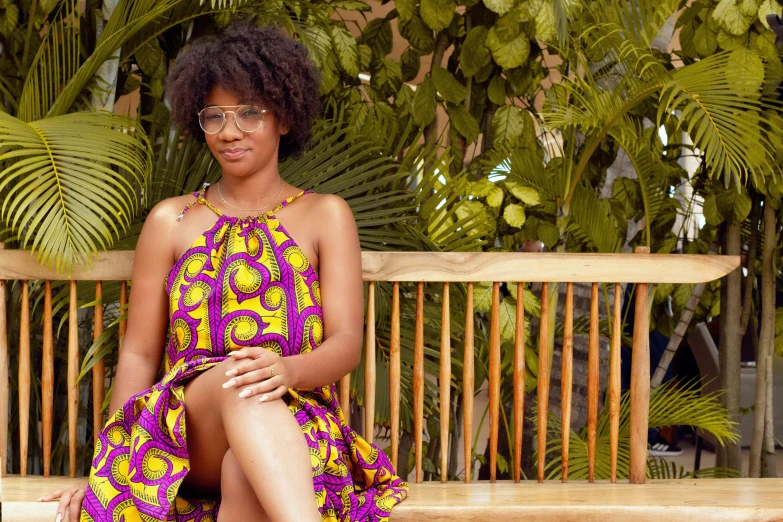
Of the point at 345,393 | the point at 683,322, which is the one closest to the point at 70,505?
the point at 345,393

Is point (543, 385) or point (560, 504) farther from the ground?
point (543, 385)

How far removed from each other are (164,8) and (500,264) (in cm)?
85

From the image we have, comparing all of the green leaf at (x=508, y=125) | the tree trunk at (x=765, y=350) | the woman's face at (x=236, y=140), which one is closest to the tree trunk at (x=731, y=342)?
Result: the tree trunk at (x=765, y=350)

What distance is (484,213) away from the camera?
7.40ft

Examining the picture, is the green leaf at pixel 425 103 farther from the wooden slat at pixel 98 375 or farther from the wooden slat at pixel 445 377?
the wooden slat at pixel 98 375

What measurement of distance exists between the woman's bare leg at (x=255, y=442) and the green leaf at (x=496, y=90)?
48.4 inches

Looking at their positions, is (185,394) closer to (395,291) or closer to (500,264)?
(395,291)

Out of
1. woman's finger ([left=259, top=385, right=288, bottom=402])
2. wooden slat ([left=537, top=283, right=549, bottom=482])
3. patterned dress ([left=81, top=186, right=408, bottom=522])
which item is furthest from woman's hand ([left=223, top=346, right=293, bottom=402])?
wooden slat ([left=537, top=283, right=549, bottom=482])

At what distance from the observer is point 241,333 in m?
1.60

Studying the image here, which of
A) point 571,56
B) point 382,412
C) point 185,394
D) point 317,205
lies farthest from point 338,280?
point 571,56

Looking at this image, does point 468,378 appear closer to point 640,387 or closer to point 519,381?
point 519,381

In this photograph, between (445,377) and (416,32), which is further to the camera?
(416,32)

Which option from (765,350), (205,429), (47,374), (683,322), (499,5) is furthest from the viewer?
(683,322)

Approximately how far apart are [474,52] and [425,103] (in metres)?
0.18
